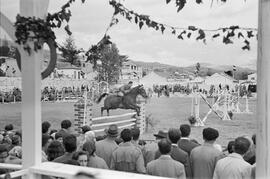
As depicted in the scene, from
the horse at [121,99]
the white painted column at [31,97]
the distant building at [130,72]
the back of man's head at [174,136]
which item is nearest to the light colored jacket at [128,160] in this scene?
the back of man's head at [174,136]

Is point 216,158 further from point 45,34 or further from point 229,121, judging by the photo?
point 229,121

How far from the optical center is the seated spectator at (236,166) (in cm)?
293

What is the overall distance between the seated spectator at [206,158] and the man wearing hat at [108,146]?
0.88m

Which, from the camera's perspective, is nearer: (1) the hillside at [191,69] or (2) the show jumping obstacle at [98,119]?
(1) the hillside at [191,69]

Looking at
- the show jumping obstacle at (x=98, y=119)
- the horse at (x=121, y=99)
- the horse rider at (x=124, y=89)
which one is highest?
the horse rider at (x=124, y=89)

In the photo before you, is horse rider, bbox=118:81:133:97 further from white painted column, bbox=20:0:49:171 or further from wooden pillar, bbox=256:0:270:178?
wooden pillar, bbox=256:0:270:178

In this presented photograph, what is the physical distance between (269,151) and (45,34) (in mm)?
1290

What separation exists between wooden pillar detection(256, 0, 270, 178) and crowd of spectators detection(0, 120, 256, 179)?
4.89 feet

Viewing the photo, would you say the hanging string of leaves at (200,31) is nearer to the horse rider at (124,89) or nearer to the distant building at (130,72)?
the distant building at (130,72)

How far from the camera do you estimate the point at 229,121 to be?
Answer: 788 cm

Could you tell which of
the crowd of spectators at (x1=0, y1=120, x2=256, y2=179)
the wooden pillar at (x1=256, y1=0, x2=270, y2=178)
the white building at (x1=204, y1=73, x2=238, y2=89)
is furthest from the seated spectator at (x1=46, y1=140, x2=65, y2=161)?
the white building at (x1=204, y1=73, x2=238, y2=89)

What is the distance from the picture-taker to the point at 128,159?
364 cm

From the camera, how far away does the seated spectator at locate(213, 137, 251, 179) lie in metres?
2.93

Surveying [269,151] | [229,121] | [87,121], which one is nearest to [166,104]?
[229,121]
